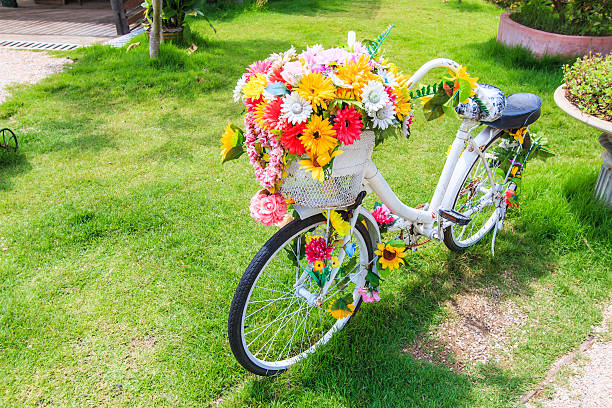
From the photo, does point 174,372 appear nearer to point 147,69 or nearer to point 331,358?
point 331,358

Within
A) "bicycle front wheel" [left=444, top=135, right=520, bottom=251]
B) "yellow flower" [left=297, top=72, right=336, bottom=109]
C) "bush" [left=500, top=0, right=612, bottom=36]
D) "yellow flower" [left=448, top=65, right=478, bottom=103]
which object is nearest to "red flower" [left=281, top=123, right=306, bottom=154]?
"yellow flower" [left=297, top=72, right=336, bottom=109]

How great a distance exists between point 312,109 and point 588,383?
207 cm

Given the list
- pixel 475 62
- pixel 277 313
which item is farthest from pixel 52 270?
pixel 475 62

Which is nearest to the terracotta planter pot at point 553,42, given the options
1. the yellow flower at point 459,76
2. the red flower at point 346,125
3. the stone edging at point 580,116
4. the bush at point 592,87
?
the bush at point 592,87

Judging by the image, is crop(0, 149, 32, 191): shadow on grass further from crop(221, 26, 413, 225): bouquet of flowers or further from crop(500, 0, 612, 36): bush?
crop(500, 0, 612, 36): bush

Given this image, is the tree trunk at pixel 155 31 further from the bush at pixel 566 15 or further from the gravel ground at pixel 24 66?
the bush at pixel 566 15

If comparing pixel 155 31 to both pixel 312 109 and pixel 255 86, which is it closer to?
pixel 255 86

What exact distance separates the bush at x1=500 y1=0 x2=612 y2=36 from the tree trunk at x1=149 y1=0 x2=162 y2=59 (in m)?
5.03

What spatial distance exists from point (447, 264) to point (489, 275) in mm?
289

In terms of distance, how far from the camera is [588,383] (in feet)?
7.92

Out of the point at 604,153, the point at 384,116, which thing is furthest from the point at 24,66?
the point at 604,153

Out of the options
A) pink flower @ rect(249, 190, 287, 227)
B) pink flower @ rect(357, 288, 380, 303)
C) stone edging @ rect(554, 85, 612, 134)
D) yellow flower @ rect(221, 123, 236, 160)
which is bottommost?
pink flower @ rect(357, 288, 380, 303)

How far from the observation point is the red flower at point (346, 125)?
1815 mm

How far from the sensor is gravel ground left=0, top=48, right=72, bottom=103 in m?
6.12
